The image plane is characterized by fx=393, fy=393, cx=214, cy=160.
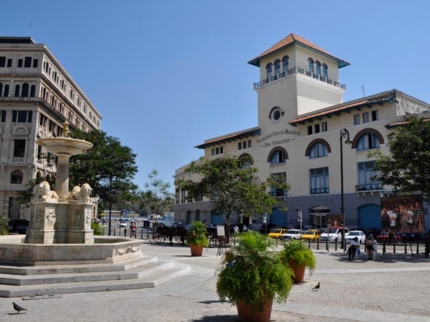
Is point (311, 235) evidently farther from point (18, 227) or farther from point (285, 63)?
point (18, 227)

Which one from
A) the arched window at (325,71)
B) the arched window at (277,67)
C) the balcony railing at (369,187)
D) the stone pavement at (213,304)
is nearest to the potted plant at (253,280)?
the stone pavement at (213,304)

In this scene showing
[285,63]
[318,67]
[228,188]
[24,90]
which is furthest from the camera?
[318,67]

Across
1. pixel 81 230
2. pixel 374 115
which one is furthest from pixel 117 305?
pixel 374 115

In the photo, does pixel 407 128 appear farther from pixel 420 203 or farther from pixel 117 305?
pixel 117 305

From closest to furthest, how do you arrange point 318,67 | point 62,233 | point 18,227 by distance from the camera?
point 62,233 → point 18,227 → point 318,67

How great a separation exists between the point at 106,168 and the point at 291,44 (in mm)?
28401

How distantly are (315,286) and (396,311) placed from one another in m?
3.11

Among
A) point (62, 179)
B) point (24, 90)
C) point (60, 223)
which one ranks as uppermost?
point (24, 90)

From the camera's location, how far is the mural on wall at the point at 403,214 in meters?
21.8

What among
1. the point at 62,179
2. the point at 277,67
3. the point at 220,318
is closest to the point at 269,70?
the point at 277,67

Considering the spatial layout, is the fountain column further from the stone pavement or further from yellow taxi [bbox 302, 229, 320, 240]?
yellow taxi [bbox 302, 229, 320, 240]

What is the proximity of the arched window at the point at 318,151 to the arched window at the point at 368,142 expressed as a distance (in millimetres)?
4286

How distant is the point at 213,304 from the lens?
8.63 m

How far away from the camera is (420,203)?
2158cm
